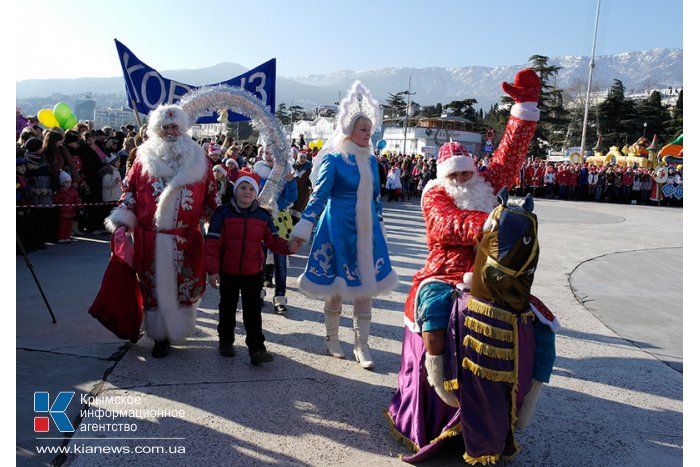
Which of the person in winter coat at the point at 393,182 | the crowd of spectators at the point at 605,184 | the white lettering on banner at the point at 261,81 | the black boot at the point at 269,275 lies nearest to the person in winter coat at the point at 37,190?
the white lettering on banner at the point at 261,81

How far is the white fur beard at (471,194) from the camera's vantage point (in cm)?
334

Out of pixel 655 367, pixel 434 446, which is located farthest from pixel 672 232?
pixel 434 446

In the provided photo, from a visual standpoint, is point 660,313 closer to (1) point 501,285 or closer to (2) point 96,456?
(1) point 501,285

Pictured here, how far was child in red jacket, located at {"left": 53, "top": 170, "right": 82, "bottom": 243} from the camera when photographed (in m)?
9.09

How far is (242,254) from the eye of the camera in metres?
4.65

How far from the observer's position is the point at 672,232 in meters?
15.4

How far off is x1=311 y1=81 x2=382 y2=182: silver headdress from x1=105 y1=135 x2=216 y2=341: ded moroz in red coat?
1.10 m

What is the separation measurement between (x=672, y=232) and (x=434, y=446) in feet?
49.3

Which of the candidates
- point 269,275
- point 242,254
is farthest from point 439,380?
point 269,275

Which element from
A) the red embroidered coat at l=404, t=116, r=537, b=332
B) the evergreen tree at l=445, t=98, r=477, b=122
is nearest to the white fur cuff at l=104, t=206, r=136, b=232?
the red embroidered coat at l=404, t=116, r=537, b=332

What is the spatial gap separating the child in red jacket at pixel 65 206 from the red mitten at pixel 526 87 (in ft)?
25.7

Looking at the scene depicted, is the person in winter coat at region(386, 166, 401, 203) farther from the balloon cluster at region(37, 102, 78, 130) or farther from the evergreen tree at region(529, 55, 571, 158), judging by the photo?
the evergreen tree at region(529, 55, 571, 158)

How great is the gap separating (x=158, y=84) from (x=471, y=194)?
6.25 m

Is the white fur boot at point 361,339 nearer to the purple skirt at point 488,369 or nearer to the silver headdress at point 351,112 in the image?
the silver headdress at point 351,112
